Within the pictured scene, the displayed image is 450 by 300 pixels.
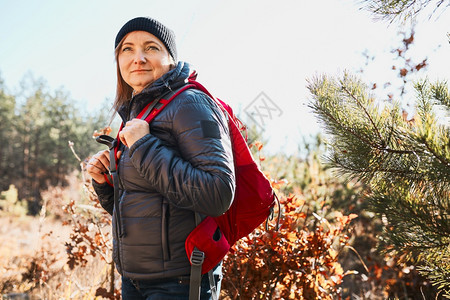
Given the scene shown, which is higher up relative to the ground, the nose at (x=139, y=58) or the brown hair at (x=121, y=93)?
the nose at (x=139, y=58)

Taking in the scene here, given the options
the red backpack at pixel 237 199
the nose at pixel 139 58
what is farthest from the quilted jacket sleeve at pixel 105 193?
the nose at pixel 139 58

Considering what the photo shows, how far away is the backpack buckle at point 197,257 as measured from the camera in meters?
1.36

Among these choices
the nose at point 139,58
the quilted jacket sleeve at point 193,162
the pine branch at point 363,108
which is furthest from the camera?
the pine branch at point 363,108

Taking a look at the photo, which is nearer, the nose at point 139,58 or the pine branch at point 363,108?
the nose at point 139,58

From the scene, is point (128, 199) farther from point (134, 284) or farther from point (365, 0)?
point (365, 0)

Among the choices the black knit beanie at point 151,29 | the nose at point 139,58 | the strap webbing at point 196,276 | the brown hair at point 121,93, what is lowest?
the strap webbing at point 196,276

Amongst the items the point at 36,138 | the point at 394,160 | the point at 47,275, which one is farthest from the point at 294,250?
the point at 36,138

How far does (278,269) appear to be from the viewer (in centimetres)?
274

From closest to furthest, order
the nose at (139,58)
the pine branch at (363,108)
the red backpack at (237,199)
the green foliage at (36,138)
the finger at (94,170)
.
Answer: the red backpack at (237,199) → the nose at (139,58) → the finger at (94,170) → the pine branch at (363,108) → the green foliage at (36,138)

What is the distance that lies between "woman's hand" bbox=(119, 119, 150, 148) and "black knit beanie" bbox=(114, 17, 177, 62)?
0.44 meters

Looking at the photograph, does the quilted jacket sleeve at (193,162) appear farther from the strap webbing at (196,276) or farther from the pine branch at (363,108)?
the pine branch at (363,108)

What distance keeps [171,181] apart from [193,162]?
10 cm

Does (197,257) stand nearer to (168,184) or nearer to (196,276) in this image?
(196,276)

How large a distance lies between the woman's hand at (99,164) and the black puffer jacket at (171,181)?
183 millimetres
